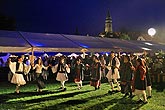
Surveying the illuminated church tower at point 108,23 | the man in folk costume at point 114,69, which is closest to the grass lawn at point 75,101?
the man in folk costume at point 114,69

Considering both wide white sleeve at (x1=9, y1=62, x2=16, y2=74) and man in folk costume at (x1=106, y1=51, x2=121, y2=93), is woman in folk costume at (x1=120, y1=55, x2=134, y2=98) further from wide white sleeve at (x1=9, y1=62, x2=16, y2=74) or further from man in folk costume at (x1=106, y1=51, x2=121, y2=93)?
wide white sleeve at (x1=9, y1=62, x2=16, y2=74)

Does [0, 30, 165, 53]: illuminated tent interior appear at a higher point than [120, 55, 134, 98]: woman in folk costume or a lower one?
higher

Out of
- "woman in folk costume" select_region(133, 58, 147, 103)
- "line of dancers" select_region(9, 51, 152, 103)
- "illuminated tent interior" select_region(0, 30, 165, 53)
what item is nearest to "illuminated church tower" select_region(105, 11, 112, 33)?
"illuminated tent interior" select_region(0, 30, 165, 53)

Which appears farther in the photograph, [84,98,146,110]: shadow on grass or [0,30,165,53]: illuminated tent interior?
[0,30,165,53]: illuminated tent interior

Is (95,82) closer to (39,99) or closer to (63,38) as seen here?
(39,99)

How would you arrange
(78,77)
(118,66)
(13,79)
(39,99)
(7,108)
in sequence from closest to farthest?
(7,108) < (39,99) < (13,79) < (118,66) < (78,77)

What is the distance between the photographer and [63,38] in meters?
21.3

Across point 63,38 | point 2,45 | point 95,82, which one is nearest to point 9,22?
point 63,38

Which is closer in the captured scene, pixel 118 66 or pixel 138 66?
pixel 138 66

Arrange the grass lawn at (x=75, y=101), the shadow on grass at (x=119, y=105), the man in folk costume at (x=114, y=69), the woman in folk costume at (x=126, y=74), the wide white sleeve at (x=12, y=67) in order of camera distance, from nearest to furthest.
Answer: the shadow on grass at (x=119, y=105)
the grass lawn at (x=75, y=101)
the woman in folk costume at (x=126, y=74)
the wide white sleeve at (x=12, y=67)
the man in folk costume at (x=114, y=69)

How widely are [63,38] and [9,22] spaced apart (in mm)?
26388

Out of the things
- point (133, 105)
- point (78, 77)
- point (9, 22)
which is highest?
point (9, 22)

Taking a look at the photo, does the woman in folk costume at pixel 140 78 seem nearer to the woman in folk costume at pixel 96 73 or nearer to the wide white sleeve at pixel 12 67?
the woman in folk costume at pixel 96 73

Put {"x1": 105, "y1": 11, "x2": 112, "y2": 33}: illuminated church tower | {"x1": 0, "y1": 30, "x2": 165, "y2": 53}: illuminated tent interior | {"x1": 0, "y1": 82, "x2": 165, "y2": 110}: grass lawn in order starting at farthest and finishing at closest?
{"x1": 105, "y1": 11, "x2": 112, "y2": 33}: illuminated church tower
{"x1": 0, "y1": 30, "x2": 165, "y2": 53}: illuminated tent interior
{"x1": 0, "y1": 82, "x2": 165, "y2": 110}: grass lawn
